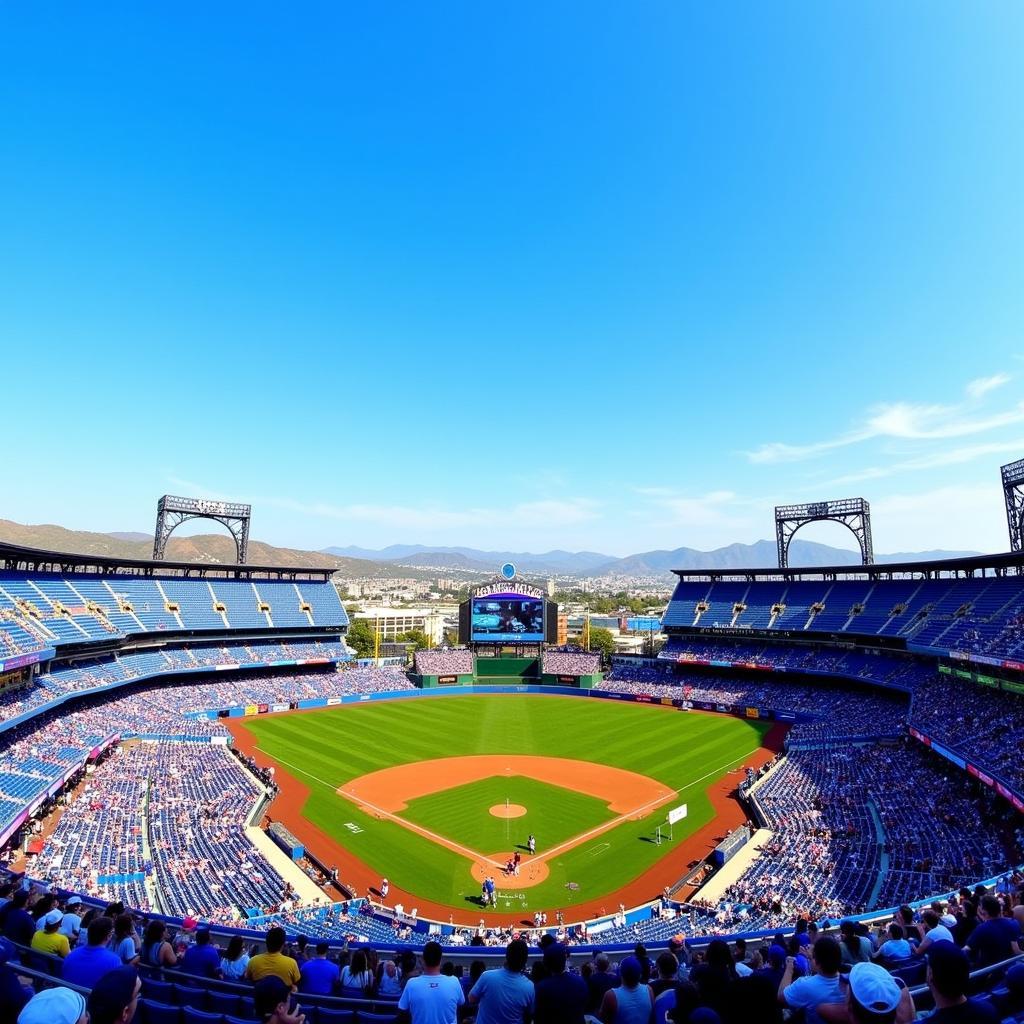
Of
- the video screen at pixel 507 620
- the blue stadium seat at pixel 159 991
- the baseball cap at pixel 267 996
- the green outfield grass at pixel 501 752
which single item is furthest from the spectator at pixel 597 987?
the video screen at pixel 507 620

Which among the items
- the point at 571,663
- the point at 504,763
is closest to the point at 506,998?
the point at 504,763

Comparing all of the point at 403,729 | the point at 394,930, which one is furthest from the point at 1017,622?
the point at 403,729

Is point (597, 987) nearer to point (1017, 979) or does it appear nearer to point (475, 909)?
point (1017, 979)

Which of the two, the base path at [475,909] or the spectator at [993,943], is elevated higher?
the spectator at [993,943]

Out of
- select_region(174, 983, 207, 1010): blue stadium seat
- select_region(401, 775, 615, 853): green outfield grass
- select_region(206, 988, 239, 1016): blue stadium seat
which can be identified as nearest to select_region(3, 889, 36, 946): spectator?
select_region(174, 983, 207, 1010): blue stadium seat

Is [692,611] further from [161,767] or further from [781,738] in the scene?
[161,767]

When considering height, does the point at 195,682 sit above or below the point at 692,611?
below

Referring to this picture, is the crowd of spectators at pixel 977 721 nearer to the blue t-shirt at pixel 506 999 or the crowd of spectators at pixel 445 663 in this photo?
the blue t-shirt at pixel 506 999
